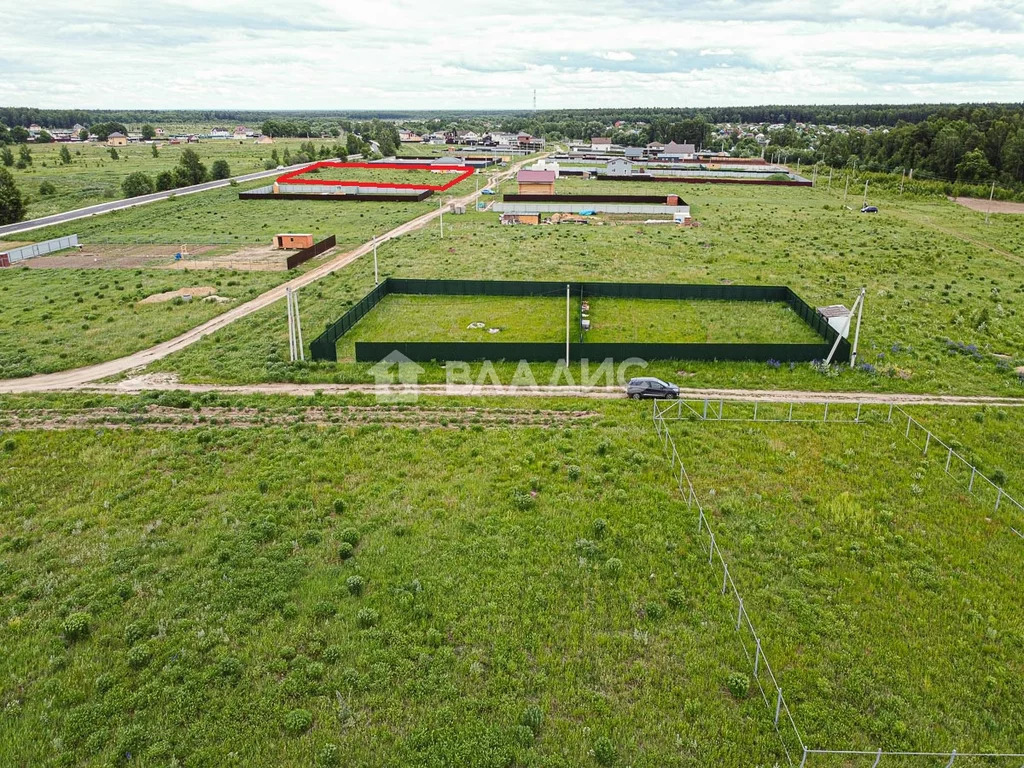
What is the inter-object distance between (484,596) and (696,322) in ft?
96.4

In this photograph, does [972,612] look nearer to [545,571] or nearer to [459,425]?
[545,571]

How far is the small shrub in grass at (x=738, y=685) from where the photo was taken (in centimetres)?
1498

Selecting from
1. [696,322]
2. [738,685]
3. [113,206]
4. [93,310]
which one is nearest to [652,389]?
[696,322]

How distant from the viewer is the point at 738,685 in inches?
592

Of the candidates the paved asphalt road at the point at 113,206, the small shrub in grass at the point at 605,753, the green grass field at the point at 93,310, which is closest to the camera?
the small shrub in grass at the point at 605,753

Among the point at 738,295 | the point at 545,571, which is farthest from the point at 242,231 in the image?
the point at 545,571

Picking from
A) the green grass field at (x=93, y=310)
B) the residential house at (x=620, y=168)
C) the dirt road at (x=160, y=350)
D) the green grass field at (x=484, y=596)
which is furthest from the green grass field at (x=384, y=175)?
the green grass field at (x=484, y=596)

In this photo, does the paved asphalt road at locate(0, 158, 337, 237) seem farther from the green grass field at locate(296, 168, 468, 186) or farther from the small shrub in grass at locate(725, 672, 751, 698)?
the small shrub in grass at locate(725, 672, 751, 698)

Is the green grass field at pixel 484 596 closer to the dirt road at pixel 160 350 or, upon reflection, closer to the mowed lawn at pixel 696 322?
the dirt road at pixel 160 350

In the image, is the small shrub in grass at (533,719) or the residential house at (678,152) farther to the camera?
the residential house at (678,152)

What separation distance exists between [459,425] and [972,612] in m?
19.2

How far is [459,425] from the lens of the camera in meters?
28.6

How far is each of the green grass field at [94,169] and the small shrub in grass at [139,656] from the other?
93069 millimetres

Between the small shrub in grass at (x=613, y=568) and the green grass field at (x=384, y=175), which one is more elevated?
the green grass field at (x=384, y=175)
